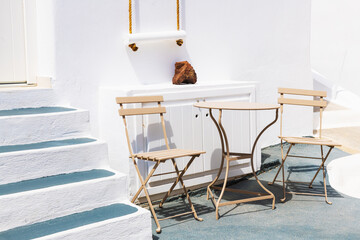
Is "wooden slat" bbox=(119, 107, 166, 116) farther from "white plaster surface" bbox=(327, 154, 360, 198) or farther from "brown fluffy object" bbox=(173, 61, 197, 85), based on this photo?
"white plaster surface" bbox=(327, 154, 360, 198)

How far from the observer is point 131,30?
5.21m

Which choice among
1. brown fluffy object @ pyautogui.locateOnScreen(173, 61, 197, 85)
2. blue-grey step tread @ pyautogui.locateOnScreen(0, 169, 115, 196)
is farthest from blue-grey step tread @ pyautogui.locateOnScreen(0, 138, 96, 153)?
brown fluffy object @ pyautogui.locateOnScreen(173, 61, 197, 85)

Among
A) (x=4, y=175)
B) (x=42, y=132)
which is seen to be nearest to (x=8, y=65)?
(x=42, y=132)

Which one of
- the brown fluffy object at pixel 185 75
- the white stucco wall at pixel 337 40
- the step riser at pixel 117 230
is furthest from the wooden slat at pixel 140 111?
the white stucco wall at pixel 337 40

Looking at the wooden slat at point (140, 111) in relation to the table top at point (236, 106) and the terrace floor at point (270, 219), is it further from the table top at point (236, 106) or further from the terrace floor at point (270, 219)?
the terrace floor at point (270, 219)

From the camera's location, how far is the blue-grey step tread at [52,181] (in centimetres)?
372

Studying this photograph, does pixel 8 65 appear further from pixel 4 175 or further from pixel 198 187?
pixel 198 187

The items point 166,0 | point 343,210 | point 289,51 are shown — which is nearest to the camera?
point 343,210

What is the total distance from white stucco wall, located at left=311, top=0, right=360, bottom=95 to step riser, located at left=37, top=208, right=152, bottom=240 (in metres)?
7.07

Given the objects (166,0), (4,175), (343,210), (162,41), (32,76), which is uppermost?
(166,0)

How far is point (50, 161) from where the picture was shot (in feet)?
13.3

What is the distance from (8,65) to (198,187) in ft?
7.12

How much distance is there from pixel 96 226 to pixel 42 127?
3.95ft

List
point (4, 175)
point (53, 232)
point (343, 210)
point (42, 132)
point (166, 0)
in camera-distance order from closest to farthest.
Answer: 1. point (53, 232)
2. point (4, 175)
3. point (42, 132)
4. point (343, 210)
5. point (166, 0)
